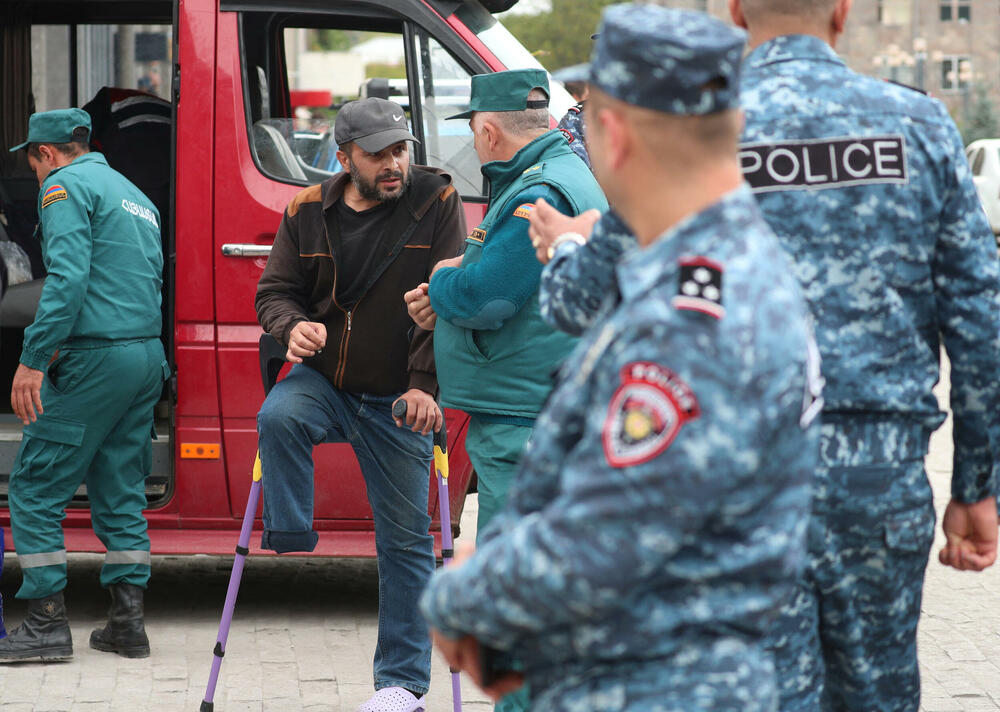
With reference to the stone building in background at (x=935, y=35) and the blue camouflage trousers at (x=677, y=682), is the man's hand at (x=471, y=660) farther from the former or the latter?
the stone building in background at (x=935, y=35)

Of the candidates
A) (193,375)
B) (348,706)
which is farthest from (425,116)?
(348,706)

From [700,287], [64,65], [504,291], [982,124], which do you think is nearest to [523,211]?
[504,291]

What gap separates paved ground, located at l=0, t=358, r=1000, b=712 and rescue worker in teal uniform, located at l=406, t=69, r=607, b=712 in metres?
1.21

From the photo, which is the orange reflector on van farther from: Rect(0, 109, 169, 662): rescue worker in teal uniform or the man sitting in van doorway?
the man sitting in van doorway

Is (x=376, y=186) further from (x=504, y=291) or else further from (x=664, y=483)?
(x=664, y=483)

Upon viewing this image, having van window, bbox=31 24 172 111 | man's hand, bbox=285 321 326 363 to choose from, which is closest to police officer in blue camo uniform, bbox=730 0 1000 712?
man's hand, bbox=285 321 326 363

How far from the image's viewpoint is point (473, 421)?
12.8 ft

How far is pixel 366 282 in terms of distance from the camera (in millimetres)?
4375

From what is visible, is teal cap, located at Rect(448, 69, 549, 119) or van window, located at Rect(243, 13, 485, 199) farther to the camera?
van window, located at Rect(243, 13, 485, 199)

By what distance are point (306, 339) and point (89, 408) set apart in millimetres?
1231

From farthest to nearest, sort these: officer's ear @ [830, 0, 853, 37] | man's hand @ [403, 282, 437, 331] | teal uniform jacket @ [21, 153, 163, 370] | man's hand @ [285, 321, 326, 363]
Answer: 1. teal uniform jacket @ [21, 153, 163, 370]
2. man's hand @ [285, 321, 326, 363]
3. man's hand @ [403, 282, 437, 331]
4. officer's ear @ [830, 0, 853, 37]

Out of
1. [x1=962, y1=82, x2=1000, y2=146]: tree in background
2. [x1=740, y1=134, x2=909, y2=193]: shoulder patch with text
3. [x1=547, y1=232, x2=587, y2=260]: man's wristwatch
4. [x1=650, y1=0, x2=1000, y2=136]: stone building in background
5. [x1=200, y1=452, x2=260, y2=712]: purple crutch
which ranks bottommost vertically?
[x1=200, y1=452, x2=260, y2=712]: purple crutch

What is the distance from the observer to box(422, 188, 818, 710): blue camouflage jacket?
154 centimetres

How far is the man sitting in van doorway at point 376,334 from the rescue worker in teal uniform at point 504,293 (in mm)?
497
